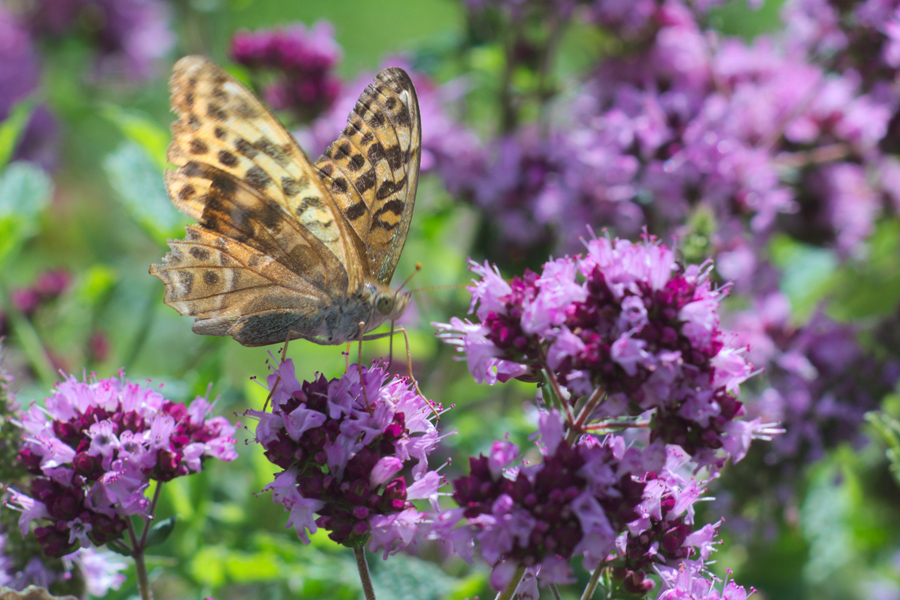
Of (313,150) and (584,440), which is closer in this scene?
(584,440)

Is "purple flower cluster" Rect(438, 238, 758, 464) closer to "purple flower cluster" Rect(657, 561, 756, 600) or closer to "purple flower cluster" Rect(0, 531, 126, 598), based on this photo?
"purple flower cluster" Rect(657, 561, 756, 600)

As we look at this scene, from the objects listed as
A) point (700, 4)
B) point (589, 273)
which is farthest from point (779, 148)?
point (589, 273)

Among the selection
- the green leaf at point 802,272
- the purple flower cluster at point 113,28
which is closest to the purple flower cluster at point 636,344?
the green leaf at point 802,272

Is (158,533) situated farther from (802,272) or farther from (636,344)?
(802,272)

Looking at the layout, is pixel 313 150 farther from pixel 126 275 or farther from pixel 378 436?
pixel 378 436

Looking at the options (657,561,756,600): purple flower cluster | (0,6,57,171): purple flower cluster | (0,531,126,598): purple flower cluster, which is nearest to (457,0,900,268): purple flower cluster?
(657,561,756,600): purple flower cluster

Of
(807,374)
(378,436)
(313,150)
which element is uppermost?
(313,150)
